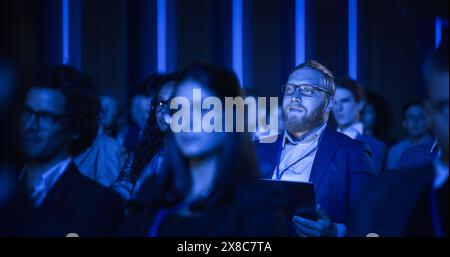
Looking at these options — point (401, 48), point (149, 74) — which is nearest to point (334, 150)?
point (401, 48)

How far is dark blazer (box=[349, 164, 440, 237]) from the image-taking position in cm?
229

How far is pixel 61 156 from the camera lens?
2.38m

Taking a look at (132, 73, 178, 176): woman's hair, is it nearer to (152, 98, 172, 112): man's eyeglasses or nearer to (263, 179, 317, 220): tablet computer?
(152, 98, 172, 112): man's eyeglasses

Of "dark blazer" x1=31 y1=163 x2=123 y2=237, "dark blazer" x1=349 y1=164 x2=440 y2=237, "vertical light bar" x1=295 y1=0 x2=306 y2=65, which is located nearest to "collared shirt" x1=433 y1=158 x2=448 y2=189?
"dark blazer" x1=349 y1=164 x2=440 y2=237

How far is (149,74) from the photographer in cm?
317

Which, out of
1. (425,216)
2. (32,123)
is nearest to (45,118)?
(32,123)

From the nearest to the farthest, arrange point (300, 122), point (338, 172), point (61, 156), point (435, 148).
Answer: point (61, 156)
point (435, 148)
point (338, 172)
point (300, 122)

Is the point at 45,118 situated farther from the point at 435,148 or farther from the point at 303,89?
the point at 435,148

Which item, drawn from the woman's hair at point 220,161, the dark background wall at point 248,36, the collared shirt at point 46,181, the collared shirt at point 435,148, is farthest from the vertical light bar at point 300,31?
the collared shirt at point 46,181

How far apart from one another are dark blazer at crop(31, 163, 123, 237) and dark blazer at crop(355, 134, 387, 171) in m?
1.38

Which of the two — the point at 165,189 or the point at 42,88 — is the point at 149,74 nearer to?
the point at 42,88

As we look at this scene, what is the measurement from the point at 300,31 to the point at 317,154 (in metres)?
0.55

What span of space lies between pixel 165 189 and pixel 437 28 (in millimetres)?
1277

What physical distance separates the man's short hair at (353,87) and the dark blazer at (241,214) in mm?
1289
